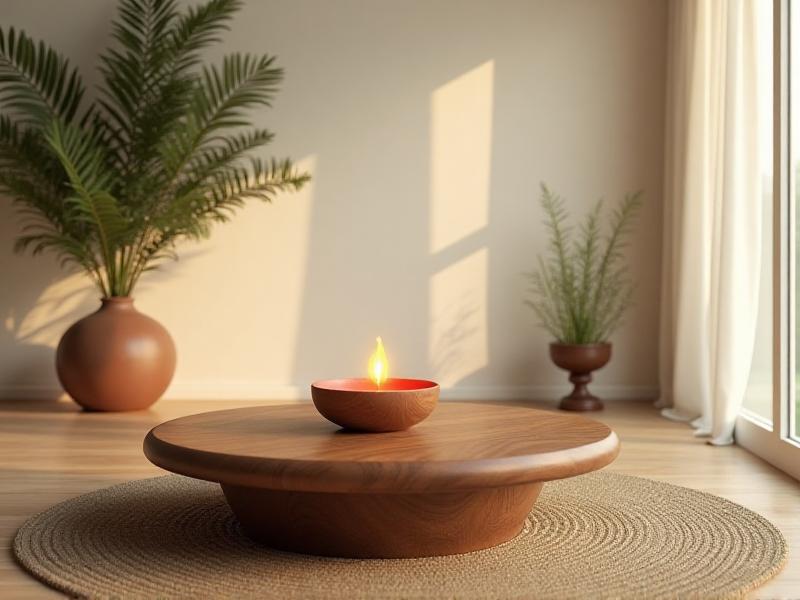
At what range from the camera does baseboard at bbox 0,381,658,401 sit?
182 inches

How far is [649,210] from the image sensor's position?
473 cm

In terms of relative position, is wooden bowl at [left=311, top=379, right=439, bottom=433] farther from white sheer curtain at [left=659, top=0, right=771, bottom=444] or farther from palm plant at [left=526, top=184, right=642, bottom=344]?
palm plant at [left=526, top=184, right=642, bottom=344]

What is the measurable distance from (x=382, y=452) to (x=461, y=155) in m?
3.18

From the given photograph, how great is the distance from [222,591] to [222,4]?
3165mm

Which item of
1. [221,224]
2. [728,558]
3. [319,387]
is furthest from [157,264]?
[728,558]

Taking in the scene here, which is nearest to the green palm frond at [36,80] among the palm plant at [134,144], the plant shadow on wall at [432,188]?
the palm plant at [134,144]

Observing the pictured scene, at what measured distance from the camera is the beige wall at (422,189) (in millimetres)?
4684

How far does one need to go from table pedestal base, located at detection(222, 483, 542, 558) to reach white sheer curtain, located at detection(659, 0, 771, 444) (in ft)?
5.87

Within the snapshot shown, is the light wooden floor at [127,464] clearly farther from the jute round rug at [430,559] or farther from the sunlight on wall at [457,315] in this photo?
the sunlight on wall at [457,315]

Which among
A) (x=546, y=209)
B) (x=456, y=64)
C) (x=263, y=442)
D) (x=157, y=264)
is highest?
(x=456, y=64)

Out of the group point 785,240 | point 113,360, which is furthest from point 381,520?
point 113,360

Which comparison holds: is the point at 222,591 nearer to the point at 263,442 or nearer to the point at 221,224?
the point at 263,442

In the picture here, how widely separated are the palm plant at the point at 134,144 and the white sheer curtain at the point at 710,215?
1.71 m

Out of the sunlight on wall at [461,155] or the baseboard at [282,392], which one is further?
the sunlight on wall at [461,155]
